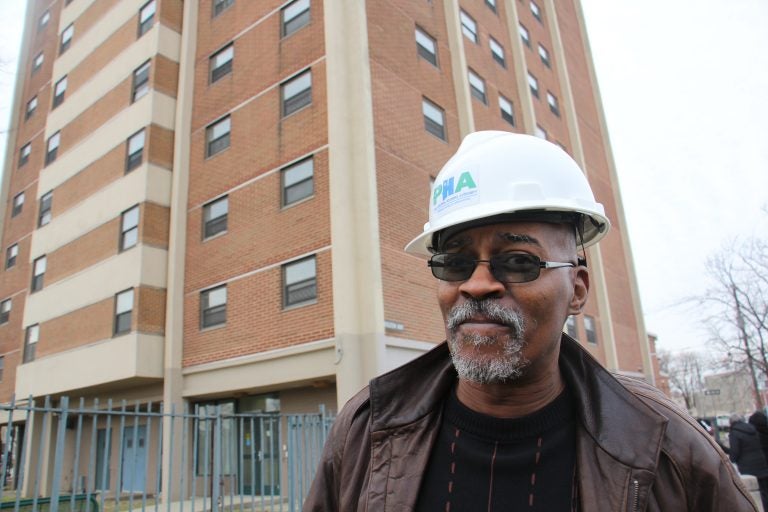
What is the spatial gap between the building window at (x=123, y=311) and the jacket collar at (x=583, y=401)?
15.9 meters

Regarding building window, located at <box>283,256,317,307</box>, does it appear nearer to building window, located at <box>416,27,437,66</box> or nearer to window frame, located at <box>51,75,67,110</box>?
building window, located at <box>416,27,437,66</box>

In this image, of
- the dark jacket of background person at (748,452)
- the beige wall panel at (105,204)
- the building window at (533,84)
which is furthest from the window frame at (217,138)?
the dark jacket of background person at (748,452)

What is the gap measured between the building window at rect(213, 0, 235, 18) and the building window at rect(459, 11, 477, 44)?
7630 mm

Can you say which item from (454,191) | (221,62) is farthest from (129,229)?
(454,191)

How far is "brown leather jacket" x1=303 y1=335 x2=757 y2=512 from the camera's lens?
1.46 metres

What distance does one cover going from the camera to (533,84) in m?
23.2

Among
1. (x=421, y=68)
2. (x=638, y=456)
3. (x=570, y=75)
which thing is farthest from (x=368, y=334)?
(x=570, y=75)

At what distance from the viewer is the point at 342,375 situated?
11.8 metres

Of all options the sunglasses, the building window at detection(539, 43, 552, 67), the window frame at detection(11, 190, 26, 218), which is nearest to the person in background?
the sunglasses

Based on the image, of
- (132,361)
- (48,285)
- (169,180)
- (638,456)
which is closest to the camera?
(638,456)

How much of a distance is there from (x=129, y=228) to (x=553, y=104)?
1786 cm

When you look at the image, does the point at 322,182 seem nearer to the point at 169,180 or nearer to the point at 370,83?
the point at 370,83

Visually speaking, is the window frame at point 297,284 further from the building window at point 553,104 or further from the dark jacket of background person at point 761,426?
the building window at point 553,104

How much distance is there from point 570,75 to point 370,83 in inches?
671
